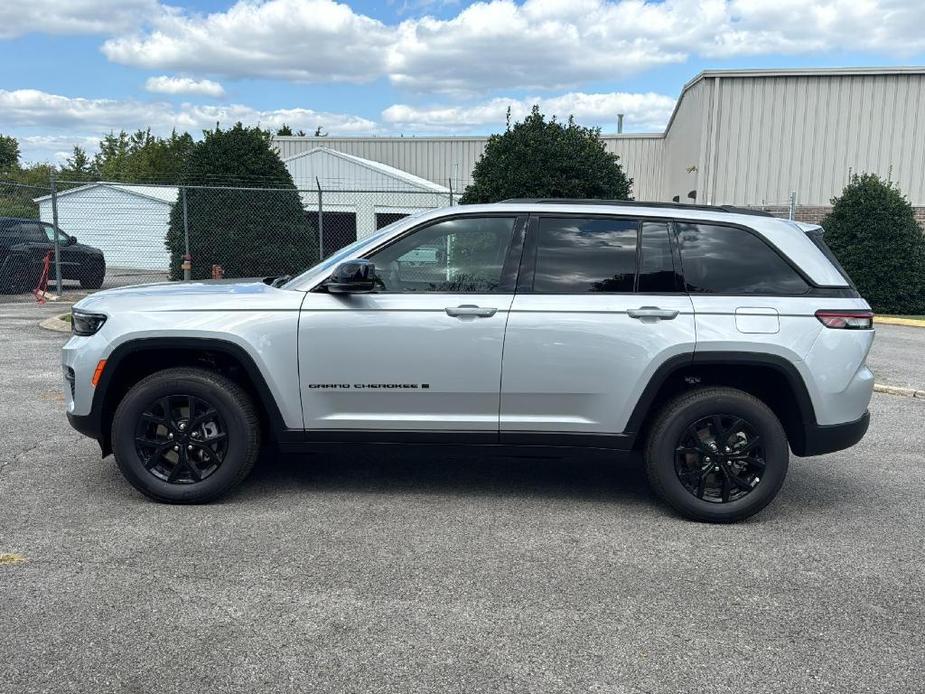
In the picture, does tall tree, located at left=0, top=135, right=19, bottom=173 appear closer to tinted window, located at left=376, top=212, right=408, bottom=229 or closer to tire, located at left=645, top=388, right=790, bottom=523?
tinted window, located at left=376, top=212, right=408, bottom=229

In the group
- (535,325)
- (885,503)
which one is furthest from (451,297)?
(885,503)

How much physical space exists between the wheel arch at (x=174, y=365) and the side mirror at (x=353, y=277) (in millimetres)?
Answer: 654

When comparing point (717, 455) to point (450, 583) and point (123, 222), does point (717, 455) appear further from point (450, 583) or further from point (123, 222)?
point (123, 222)

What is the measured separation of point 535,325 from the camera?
461 centimetres

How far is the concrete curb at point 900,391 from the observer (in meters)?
8.57

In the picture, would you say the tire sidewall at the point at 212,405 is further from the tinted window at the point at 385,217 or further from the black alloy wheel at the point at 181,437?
the tinted window at the point at 385,217

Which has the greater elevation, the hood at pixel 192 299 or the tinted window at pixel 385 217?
the tinted window at pixel 385 217

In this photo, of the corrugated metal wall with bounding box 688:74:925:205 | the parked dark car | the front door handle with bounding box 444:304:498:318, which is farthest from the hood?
the corrugated metal wall with bounding box 688:74:925:205

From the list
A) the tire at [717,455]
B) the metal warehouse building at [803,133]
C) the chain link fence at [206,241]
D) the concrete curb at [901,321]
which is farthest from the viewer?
the metal warehouse building at [803,133]

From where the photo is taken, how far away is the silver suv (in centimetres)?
460

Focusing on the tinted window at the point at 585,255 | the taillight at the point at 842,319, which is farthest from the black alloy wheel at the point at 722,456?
the tinted window at the point at 585,255

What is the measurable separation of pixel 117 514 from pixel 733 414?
3521 mm

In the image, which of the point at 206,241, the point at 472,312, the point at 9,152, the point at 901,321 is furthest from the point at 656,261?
the point at 9,152

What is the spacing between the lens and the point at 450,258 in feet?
15.8
